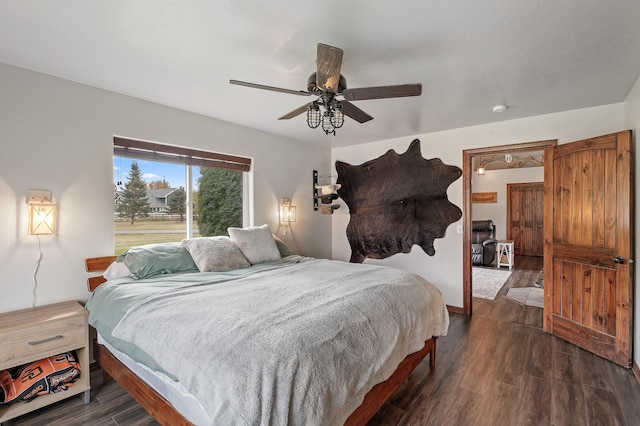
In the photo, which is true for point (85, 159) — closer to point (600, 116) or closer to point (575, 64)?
point (575, 64)

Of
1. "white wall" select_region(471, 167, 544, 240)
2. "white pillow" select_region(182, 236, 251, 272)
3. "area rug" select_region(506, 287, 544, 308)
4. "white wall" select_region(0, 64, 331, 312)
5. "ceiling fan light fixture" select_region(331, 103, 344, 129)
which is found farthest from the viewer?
"white wall" select_region(471, 167, 544, 240)

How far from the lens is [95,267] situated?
8.71ft

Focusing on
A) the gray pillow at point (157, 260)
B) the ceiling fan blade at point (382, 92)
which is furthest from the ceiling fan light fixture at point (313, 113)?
the gray pillow at point (157, 260)

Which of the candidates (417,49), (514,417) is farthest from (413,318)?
(417,49)

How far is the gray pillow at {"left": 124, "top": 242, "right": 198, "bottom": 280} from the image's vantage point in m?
2.56

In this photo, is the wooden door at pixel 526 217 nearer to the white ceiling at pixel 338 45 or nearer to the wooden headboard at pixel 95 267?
the white ceiling at pixel 338 45

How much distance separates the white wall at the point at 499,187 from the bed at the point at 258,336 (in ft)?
24.0

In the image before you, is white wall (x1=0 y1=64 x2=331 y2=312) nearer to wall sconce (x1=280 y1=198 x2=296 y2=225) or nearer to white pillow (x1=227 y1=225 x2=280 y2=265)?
white pillow (x1=227 y1=225 x2=280 y2=265)

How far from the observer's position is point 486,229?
7.60 meters

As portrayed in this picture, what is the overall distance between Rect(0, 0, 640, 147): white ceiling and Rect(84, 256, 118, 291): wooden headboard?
154 centimetres

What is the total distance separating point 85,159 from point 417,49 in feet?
9.38

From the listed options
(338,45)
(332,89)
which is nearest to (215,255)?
(332,89)

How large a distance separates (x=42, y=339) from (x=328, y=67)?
8.50ft

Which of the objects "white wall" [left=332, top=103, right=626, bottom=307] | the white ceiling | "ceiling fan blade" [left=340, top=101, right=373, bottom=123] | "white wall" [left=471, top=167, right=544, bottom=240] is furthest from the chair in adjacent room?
"ceiling fan blade" [left=340, top=101, right=373, bottom=123]
